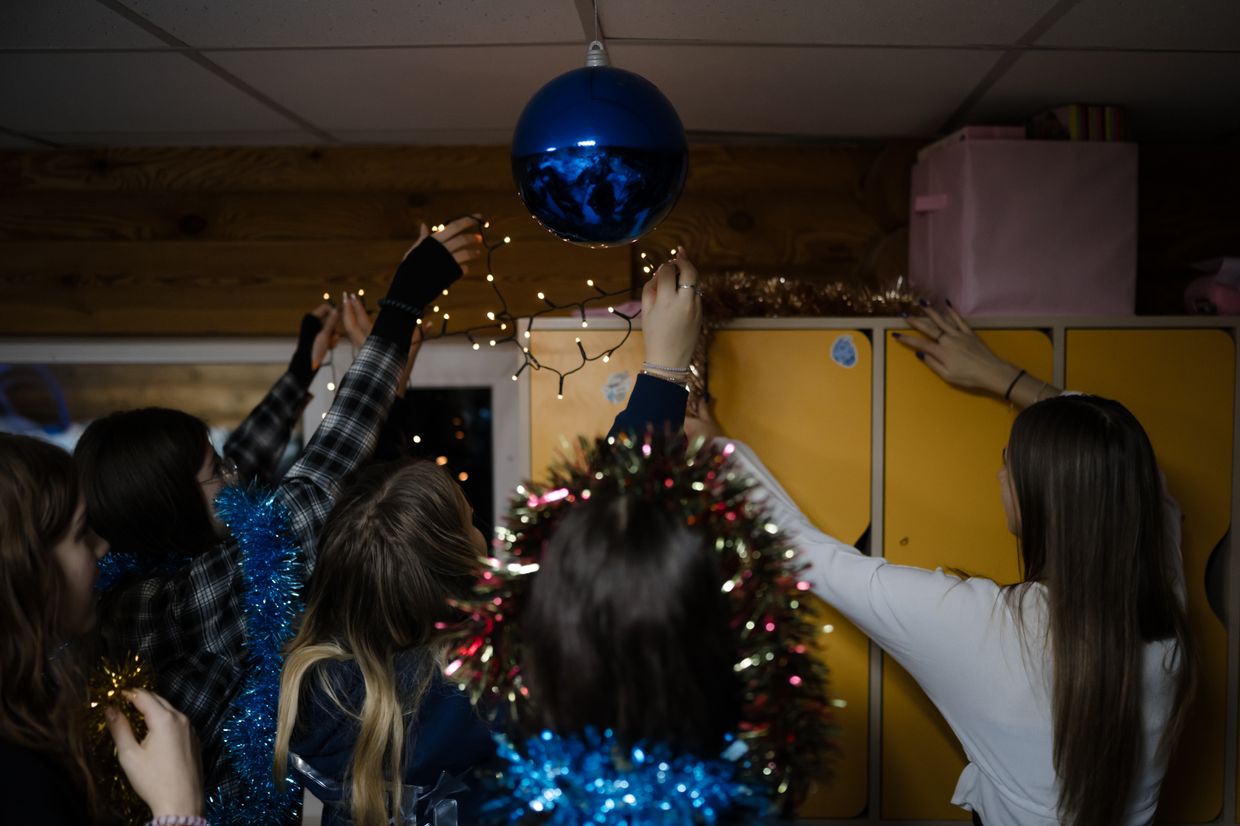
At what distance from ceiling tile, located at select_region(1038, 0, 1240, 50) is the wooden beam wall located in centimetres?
80

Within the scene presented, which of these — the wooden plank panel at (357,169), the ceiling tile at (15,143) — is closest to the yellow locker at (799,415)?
the wooden plank panel at (357,169)

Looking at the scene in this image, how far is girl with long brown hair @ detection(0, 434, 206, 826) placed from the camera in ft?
2.99

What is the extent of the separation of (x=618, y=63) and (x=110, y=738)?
137 cm

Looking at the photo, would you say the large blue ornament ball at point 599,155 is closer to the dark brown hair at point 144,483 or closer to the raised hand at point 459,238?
the raised hand at point 459,238

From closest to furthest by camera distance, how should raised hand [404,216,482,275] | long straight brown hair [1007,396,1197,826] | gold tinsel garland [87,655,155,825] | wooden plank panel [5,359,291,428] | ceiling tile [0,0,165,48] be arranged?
gold tinsel garland [87,655,155,825], long straight brown hair [1007,396,1197,826], ceiling tile [0,0,165,48], raised hand [404,216,482,275], wooden plank panel [5,359,291,428]

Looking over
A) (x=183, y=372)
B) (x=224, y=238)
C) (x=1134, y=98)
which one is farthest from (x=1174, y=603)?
(x=183, y=372)

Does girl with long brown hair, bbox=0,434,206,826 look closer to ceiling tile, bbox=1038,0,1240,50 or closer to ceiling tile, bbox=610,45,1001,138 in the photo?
ceiling tile, bbox=610,45,1001,138

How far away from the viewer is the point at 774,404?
1.94 metres

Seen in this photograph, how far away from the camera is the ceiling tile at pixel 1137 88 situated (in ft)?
5.58

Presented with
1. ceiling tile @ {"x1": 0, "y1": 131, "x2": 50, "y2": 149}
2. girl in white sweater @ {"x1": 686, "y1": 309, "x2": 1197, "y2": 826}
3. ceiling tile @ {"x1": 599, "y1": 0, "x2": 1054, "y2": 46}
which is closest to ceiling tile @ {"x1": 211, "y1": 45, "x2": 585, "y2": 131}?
ceiling tile @ {"x1": 599, "y1": 0, "x2": 1054, "y2": 46}

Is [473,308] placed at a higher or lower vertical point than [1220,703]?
higher

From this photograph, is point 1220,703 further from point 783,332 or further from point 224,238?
point 224,238

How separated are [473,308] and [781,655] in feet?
5.81

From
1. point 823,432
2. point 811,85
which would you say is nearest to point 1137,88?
point 811,85
